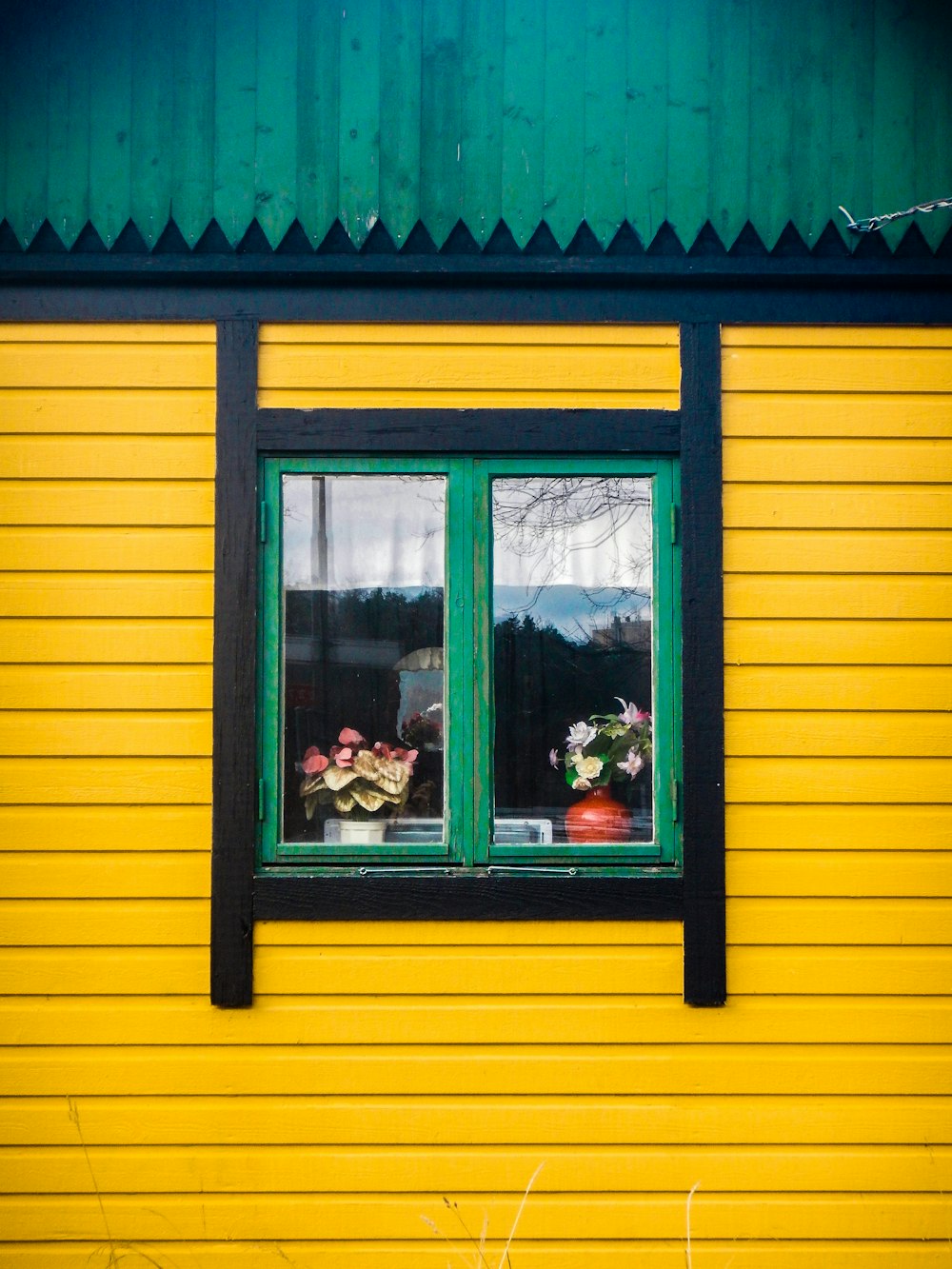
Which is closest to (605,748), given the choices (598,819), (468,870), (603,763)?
(603,763)

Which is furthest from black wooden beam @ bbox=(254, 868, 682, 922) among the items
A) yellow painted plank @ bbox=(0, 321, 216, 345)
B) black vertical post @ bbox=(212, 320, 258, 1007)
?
yellow painted plank @ bbox=(0, 321, 216, 345)

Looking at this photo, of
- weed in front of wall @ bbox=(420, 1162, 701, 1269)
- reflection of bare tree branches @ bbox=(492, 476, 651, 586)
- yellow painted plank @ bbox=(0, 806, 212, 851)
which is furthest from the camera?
reflection of bare tree branches @ bbox=(492, 476, 651, 586)

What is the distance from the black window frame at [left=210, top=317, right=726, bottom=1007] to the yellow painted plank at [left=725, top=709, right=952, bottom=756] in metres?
0.11

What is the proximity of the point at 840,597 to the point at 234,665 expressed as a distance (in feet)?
6.30

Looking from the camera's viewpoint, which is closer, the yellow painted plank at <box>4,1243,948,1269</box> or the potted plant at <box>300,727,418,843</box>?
the yellow painted plank at <box>4,1243,948,1269</box>

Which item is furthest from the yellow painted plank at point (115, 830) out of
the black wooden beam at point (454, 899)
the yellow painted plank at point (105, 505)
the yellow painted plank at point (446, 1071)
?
the yellow painted plank at point (105, 505)

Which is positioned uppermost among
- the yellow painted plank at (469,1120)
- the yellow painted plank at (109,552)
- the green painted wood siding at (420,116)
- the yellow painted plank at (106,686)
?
the green painted wood siding at (420,116)

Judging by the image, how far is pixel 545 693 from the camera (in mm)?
3105

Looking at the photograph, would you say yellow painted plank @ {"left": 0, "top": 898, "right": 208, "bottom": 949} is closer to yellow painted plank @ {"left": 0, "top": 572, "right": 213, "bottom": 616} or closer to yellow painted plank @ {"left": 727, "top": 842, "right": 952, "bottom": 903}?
yellow painted plank @ {"left": 0, "top": 572, "right": 213, "bottom": 616}

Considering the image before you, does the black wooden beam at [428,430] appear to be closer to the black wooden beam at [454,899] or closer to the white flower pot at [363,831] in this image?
the white flower pot at [363,831]

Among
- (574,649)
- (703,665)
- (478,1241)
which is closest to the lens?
(478,1241)

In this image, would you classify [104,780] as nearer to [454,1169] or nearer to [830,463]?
[454,1169]

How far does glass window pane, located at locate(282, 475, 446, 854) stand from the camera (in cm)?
308

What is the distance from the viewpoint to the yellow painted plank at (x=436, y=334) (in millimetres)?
3088
